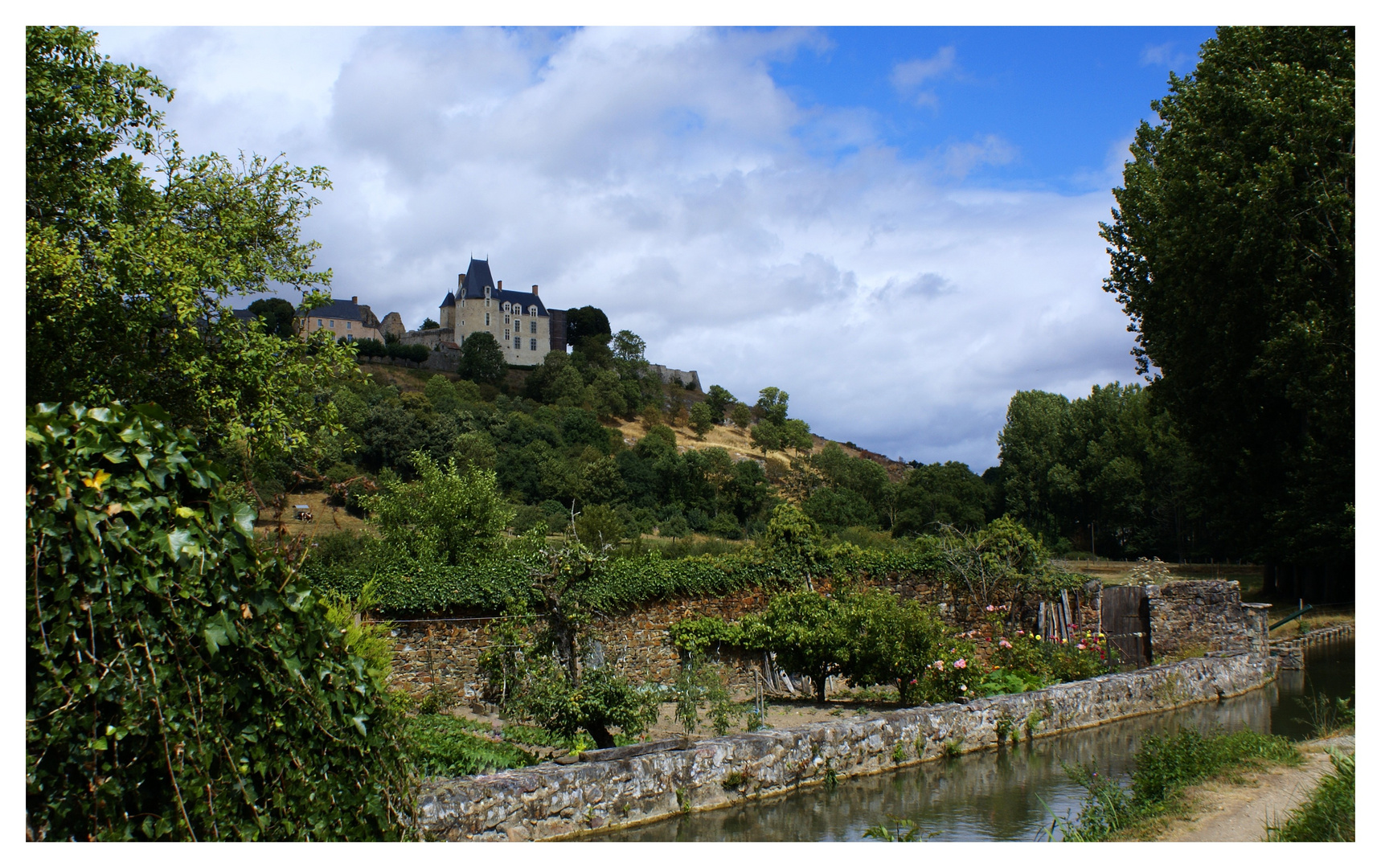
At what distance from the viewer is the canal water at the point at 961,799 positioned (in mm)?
6633

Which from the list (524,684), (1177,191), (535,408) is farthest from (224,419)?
(535,408)

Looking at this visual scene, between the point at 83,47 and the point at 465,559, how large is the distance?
1118cm

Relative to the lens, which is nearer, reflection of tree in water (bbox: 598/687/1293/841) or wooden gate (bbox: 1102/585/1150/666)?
reflection of tree in water (bbox: 598/687/1293/841)

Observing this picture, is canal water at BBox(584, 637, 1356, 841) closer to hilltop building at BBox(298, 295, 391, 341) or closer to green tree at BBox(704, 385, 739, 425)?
green tree at BBox(704, 385, 739, 425)

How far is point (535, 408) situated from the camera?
7350cm

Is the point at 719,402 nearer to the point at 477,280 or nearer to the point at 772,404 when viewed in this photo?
the point at 772,404

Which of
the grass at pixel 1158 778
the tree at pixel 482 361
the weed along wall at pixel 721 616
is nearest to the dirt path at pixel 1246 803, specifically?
the grass at pixel 1158 778

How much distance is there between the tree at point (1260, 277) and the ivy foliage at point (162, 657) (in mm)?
18296

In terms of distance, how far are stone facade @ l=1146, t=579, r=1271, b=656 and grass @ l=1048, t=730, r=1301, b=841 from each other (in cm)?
673

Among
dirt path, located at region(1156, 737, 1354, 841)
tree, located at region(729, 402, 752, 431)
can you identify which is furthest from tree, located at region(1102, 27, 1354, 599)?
tree, located at region(729, 402, 752, 431)

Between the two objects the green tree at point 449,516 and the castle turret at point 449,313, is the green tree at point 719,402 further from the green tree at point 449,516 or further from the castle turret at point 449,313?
the green tree at point 449,516

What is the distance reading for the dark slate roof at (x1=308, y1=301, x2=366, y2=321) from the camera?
93625mm

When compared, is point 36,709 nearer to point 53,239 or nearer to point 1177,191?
point 53,239

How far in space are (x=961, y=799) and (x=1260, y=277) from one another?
54.4 feet
